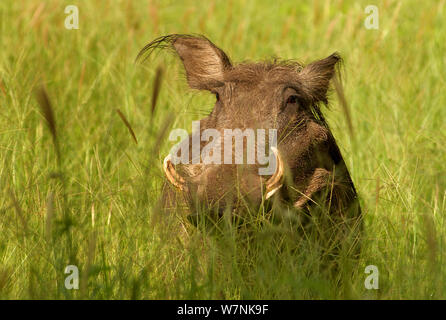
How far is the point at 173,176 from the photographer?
10.6ft

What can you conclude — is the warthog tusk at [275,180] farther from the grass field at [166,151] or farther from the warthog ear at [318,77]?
the warthog ear at [318,77]

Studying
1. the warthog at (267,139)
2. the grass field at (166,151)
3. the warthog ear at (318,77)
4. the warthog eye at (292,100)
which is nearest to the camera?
the grass field at (166,151)

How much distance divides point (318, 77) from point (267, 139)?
65 centimetres

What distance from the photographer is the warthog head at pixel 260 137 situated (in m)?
3.09

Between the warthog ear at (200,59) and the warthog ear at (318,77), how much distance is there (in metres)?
0.37

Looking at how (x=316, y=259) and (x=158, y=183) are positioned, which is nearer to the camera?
(x=316, y=259)

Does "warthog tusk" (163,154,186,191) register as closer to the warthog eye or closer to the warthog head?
the warthog head

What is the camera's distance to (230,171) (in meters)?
3.11

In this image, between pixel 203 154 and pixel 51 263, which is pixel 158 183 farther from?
pixel 51 263

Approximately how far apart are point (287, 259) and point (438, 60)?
337cm

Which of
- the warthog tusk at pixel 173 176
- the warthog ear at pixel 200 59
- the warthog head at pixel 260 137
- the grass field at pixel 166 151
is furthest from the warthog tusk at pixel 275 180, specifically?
the warthog ear at pixel 200 59
